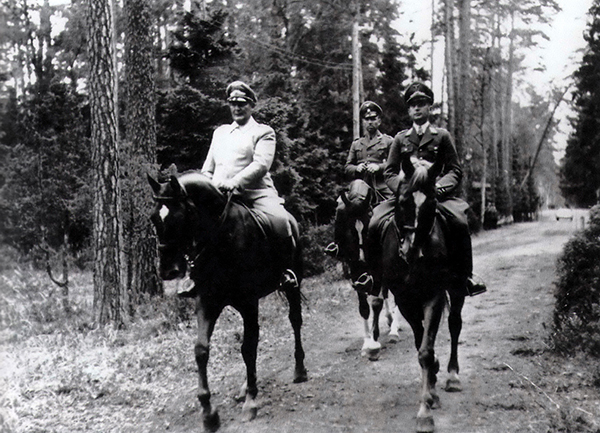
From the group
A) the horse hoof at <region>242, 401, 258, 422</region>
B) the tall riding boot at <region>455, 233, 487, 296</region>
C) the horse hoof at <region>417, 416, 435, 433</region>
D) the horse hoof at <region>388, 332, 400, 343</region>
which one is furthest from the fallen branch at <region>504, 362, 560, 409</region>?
the horse hoof at <region>242, 401, 258, 422</region>

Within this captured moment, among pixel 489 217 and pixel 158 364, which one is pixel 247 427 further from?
pixel 489 217

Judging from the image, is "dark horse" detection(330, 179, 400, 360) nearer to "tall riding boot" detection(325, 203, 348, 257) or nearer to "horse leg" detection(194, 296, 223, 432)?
"tall riding boot" detection(325, 203, 348, 257)

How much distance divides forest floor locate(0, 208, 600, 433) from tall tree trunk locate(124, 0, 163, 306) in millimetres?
783

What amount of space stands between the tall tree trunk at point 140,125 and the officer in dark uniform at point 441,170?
20.2 feet

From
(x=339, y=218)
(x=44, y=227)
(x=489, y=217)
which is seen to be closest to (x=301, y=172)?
(x=44, y=227)

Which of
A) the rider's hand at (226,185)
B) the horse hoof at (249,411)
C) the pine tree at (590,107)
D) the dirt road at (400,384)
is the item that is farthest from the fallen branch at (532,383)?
the pine tree at (590,107)

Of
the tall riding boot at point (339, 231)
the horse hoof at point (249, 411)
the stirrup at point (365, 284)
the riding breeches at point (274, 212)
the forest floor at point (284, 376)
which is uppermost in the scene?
the riding breeches at point (274, 212)

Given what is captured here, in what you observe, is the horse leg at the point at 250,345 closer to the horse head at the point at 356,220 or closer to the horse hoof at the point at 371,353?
the horse hoof at the point at 371,353

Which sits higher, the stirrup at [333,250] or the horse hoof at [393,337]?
Result: the stirrup at [333,250]

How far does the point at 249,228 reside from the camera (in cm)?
580

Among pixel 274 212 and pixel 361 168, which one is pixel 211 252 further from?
pixel 361 168

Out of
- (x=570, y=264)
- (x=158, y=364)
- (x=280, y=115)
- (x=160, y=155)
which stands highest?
(x=280, y=115)

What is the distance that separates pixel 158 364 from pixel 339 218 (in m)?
3.32

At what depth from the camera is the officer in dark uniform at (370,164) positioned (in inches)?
339
